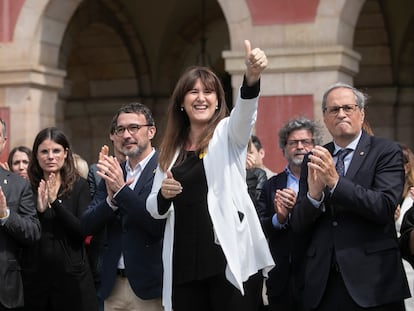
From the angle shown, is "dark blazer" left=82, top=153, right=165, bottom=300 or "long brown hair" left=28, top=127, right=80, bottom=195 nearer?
"dark blazer" left=82, top=153, right=165, bottom=300

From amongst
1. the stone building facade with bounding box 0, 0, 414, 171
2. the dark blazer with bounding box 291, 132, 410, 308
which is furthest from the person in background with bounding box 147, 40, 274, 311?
the stone building facade with bounding box 0, 0, 414, 171

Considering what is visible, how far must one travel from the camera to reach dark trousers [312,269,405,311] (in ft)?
13.7

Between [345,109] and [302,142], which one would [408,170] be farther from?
[345,109]

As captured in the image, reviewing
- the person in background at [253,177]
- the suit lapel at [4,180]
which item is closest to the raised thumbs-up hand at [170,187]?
the person in background at [253,177]

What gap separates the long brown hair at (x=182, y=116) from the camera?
4227 millimetres

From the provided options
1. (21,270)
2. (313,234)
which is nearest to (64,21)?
(21,270)

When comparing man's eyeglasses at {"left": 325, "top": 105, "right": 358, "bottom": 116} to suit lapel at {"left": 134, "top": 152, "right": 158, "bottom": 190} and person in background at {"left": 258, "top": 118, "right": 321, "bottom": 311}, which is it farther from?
suit lapel at {"left": 134, "top": 152, "right": 158, "bottom": 190}

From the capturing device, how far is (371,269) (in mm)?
4172

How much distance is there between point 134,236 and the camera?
16.2 ft

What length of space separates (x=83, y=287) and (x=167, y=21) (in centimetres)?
901

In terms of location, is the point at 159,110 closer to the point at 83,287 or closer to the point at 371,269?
the point at 83,287

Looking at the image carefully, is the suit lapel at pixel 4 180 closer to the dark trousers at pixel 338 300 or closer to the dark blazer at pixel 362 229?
the dark blazer at pixel 362 229

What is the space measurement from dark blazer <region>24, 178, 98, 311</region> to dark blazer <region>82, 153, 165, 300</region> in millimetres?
301

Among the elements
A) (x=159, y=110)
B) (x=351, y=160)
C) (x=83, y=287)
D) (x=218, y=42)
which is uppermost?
(x=218, y=42)
